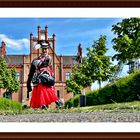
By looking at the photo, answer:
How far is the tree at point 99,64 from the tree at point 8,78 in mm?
742

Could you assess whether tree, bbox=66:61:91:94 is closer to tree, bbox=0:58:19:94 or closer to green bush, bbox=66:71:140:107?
green bush, bbox=66:71:140:107

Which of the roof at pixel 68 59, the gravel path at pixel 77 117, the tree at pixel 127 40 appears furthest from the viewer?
the roof at pixel 68 59

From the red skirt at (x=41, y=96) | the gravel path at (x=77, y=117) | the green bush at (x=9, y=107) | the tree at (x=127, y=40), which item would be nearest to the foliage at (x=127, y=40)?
the tree at (x=127, y=40)

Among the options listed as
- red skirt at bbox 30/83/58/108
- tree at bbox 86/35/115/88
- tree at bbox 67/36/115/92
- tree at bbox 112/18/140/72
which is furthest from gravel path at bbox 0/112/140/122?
tree at bbox 112/18/140/72

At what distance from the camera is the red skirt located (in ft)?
16.9

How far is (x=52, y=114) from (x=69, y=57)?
58cm

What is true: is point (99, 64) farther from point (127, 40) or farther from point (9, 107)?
point (9, 107)

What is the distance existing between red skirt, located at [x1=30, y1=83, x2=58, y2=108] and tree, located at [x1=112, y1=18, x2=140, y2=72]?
0.71m

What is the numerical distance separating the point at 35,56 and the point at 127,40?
3.19ft

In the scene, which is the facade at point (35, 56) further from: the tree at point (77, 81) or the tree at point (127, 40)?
the tree at point (127, 40)

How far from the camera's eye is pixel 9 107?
505cm

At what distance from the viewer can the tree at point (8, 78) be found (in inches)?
201
